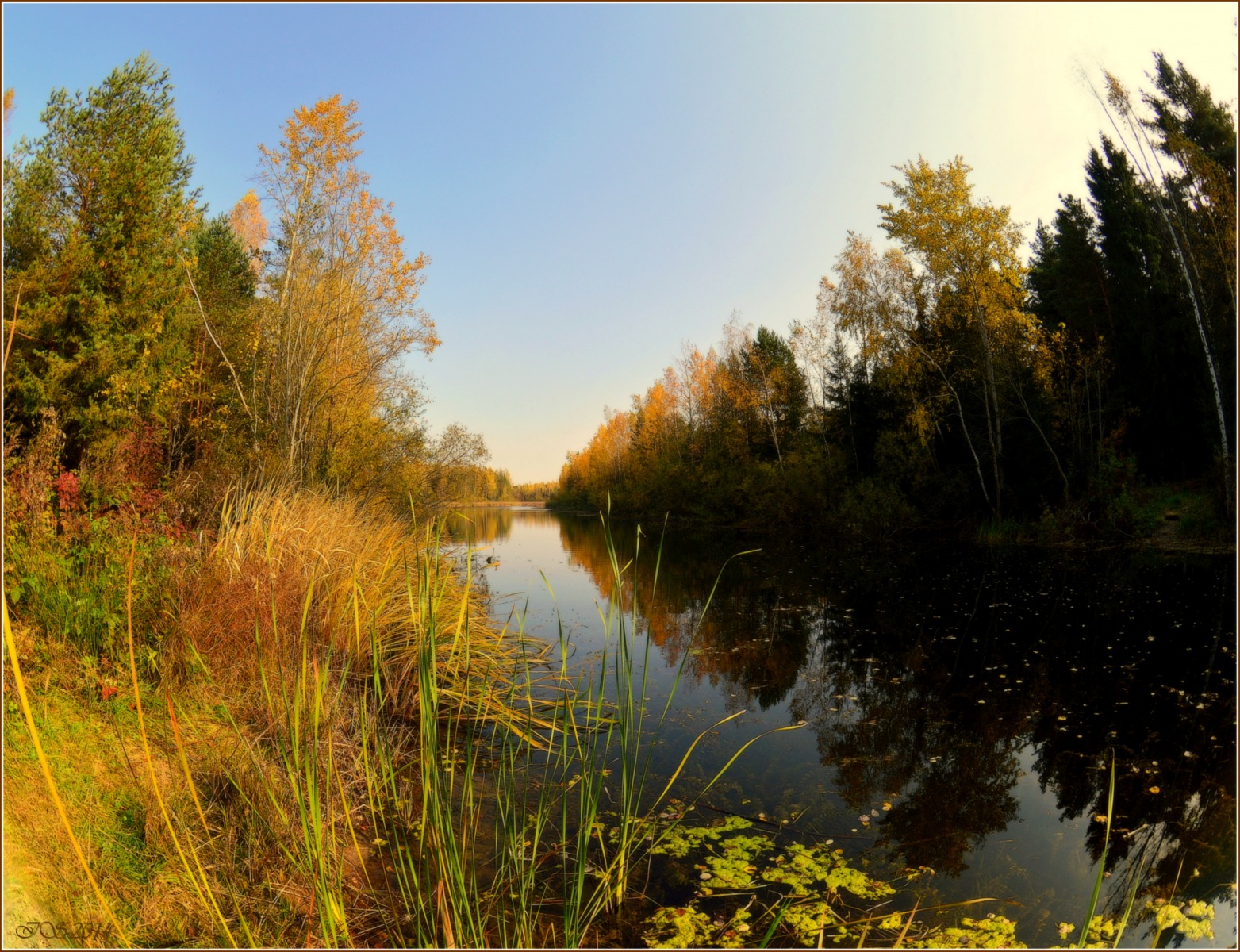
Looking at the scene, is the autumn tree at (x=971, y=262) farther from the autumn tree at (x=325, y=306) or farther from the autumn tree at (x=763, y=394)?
the autumn tree at (x=325, y=306)

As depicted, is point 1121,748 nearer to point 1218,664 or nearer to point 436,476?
point 1218,664

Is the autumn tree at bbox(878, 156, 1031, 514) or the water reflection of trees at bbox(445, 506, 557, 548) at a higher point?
the autumn tree at bbox(878, 156, 1031, 514)

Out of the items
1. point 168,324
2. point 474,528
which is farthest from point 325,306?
point 474,528

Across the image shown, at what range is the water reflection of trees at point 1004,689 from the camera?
3.81 m

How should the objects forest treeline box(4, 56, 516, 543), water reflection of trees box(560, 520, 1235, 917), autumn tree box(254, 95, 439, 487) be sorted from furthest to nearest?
1. autumn tree box(254, 95, 439, 487)
2. forest treeline box(4, 56, 516, 543)
3. water reflection of trees box(560, 520, 1235, 917)

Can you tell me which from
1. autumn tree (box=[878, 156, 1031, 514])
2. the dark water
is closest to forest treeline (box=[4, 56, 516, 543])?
the dark water

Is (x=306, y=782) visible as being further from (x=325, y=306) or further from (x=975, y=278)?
(x=975, y=278)

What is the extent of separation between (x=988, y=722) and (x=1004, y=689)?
96cm

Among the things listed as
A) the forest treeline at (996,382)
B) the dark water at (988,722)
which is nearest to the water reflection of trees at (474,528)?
the dark water at (988,722)

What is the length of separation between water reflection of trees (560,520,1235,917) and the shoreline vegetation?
89 centimetres

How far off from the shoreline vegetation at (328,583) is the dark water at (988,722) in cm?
38

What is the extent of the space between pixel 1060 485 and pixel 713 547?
11.2 m

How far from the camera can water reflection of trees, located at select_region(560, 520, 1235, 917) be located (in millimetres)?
3811

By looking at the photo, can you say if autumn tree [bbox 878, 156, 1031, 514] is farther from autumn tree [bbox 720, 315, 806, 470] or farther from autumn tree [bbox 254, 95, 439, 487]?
autumn tree [bbox 254, 95, 439, 487]
